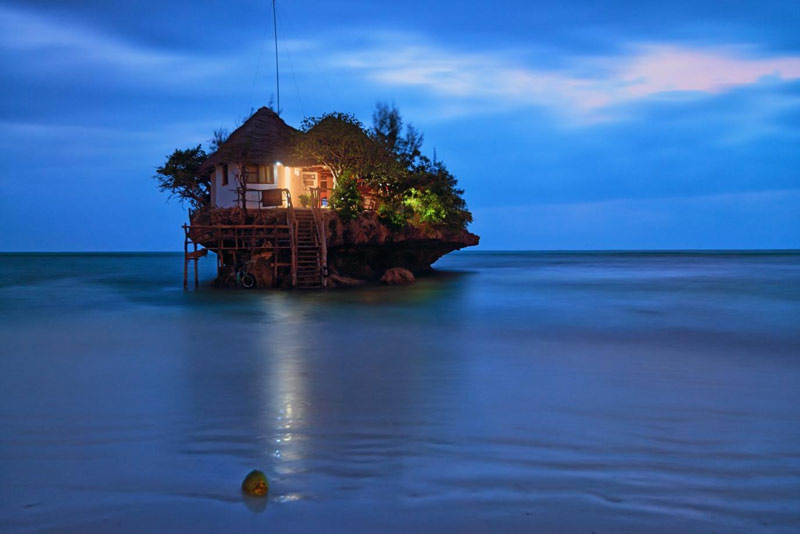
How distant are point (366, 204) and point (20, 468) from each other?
23.6 meters

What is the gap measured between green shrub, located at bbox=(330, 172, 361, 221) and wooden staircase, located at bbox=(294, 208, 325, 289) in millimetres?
1282

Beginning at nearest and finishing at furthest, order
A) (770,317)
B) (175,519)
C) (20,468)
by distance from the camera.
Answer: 1. (175,519)
2. (20,468)
3. (770,317)

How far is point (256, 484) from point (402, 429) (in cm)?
193

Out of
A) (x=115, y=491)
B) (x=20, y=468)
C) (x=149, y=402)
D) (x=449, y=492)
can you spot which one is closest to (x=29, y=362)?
(x=149, y=402)

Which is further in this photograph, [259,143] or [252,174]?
[259,143]

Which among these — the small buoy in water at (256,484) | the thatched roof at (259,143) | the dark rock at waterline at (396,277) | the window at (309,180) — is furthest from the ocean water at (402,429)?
the window at (309,180)

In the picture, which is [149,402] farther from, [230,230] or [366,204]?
[366,204]

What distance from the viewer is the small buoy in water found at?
4.05 metres

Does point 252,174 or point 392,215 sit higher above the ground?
point 252,174

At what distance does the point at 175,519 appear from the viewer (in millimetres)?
Answer: 3752

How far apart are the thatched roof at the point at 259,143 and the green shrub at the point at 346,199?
9.19 feet

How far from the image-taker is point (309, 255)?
79.1ft

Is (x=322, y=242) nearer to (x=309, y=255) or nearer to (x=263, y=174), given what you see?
(x=309, y=255)

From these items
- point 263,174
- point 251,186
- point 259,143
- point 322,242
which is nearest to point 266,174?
point 263,174
